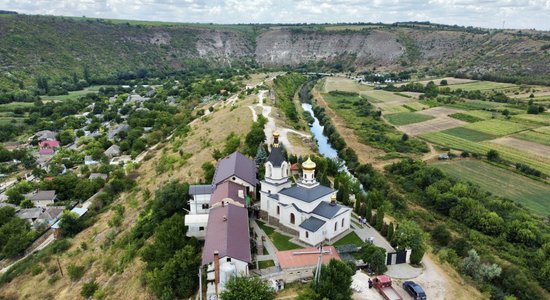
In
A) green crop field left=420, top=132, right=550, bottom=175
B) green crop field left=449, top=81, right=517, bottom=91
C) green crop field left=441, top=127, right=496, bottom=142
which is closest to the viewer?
green crop field left=420, top=132, right=550, bottom=175

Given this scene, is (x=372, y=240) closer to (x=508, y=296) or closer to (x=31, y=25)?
(x=508, y=296)

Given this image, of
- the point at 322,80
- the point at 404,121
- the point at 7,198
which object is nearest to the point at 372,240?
Result: the point at 7,198

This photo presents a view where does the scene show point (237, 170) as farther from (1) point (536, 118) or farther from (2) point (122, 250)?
(1) point (536, 118)

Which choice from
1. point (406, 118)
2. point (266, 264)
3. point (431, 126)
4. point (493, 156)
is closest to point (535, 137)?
point (493, 156)

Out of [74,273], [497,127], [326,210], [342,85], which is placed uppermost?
[342,85]

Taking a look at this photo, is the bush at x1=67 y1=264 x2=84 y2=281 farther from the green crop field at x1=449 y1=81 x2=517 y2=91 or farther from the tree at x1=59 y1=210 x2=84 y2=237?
the green crop field at x1=449 y1=81 x2=517 y2=91

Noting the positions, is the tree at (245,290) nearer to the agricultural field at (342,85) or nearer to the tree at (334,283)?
the tree at (334,283)

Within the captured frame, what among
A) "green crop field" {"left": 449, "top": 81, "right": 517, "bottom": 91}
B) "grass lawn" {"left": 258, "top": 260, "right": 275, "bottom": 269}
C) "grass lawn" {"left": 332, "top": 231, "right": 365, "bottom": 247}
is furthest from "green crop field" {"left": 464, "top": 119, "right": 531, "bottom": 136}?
"grass lawn" {"left": 258, "top": 260, "right": 275, "bottom": 269}
